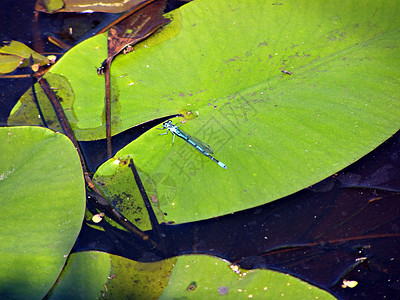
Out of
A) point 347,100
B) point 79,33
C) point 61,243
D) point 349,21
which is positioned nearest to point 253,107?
point 347,100

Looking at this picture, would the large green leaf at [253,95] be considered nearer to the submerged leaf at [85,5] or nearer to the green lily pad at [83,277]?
the submerged leaf at [85,5]

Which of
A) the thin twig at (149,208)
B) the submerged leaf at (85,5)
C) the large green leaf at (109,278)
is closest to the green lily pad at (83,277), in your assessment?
the large green leaf at (109,278)

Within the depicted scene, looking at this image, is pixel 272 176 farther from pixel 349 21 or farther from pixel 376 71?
pixel 349 21

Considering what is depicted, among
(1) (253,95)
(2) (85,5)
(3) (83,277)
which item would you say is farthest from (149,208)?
(2) (85,5)

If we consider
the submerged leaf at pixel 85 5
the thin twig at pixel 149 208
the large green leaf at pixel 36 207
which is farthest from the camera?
the submerged leaf at pixel 85 5

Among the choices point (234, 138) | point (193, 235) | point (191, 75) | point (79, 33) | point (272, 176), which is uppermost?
point (79, 33)
